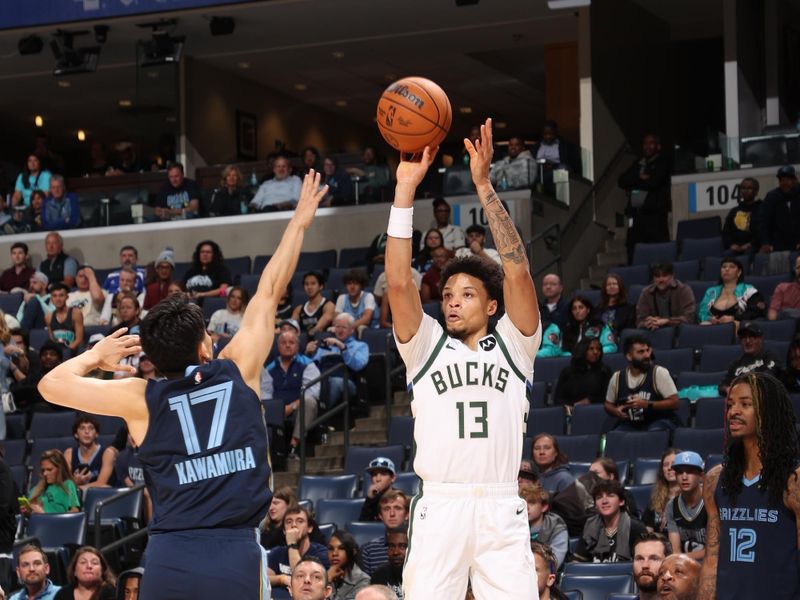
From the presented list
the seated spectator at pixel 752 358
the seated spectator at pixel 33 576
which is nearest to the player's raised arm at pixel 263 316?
the seated spectator at pixel 33 576

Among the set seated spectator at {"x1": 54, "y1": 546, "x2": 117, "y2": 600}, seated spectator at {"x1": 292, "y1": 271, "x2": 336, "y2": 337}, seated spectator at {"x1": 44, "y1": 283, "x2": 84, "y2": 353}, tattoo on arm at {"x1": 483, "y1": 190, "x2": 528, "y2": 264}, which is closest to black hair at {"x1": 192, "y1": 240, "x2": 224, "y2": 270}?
seated spectator at {"x1": 44, "y1": 283, "x2": 84, "y2": 353}

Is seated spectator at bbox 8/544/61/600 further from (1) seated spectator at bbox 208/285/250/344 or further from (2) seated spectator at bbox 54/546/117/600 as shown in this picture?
(1) seated spectator at bbox 208/285/250/344

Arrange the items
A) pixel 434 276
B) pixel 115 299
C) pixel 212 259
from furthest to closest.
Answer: pixel 212 259, pixel 115 299, pixel 434 276

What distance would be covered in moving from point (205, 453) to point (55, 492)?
303 inches

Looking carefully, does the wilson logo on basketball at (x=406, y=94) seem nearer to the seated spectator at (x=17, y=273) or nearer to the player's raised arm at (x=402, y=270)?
the player's raised arm at (x=402, y=270)

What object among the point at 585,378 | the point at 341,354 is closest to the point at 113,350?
the point at 585,378

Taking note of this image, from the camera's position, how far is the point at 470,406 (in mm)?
5570

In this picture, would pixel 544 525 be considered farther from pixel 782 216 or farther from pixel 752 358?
pixel 782 216

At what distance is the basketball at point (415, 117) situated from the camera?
6023 mm

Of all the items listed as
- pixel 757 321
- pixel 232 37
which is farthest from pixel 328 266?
pixel 757 321

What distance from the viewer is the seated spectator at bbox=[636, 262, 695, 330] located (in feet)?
43.7

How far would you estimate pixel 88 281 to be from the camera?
17.0 m

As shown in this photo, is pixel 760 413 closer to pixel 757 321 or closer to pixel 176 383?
pixel 176 383

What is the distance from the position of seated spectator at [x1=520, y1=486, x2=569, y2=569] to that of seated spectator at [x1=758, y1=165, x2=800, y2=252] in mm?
6021
